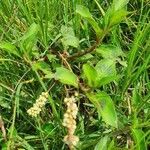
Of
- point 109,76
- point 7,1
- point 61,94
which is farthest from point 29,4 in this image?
point 109,76

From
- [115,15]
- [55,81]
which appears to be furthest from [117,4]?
[55,81]

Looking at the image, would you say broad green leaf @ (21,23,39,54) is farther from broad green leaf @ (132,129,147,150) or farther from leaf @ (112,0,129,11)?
broad green leaf @ (132,129,147,150)

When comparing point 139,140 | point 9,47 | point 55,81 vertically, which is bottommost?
point 139,140

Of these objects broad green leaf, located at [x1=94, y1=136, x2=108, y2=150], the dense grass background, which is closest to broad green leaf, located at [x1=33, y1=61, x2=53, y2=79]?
the dense grass background

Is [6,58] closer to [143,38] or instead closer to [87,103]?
[87,103]

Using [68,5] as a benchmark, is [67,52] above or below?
below

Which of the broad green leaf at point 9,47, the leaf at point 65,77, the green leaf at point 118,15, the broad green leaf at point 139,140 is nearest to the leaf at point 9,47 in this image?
the broad green leaf at point 9,47

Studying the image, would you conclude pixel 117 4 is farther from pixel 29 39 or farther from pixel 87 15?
pixel 29 39
